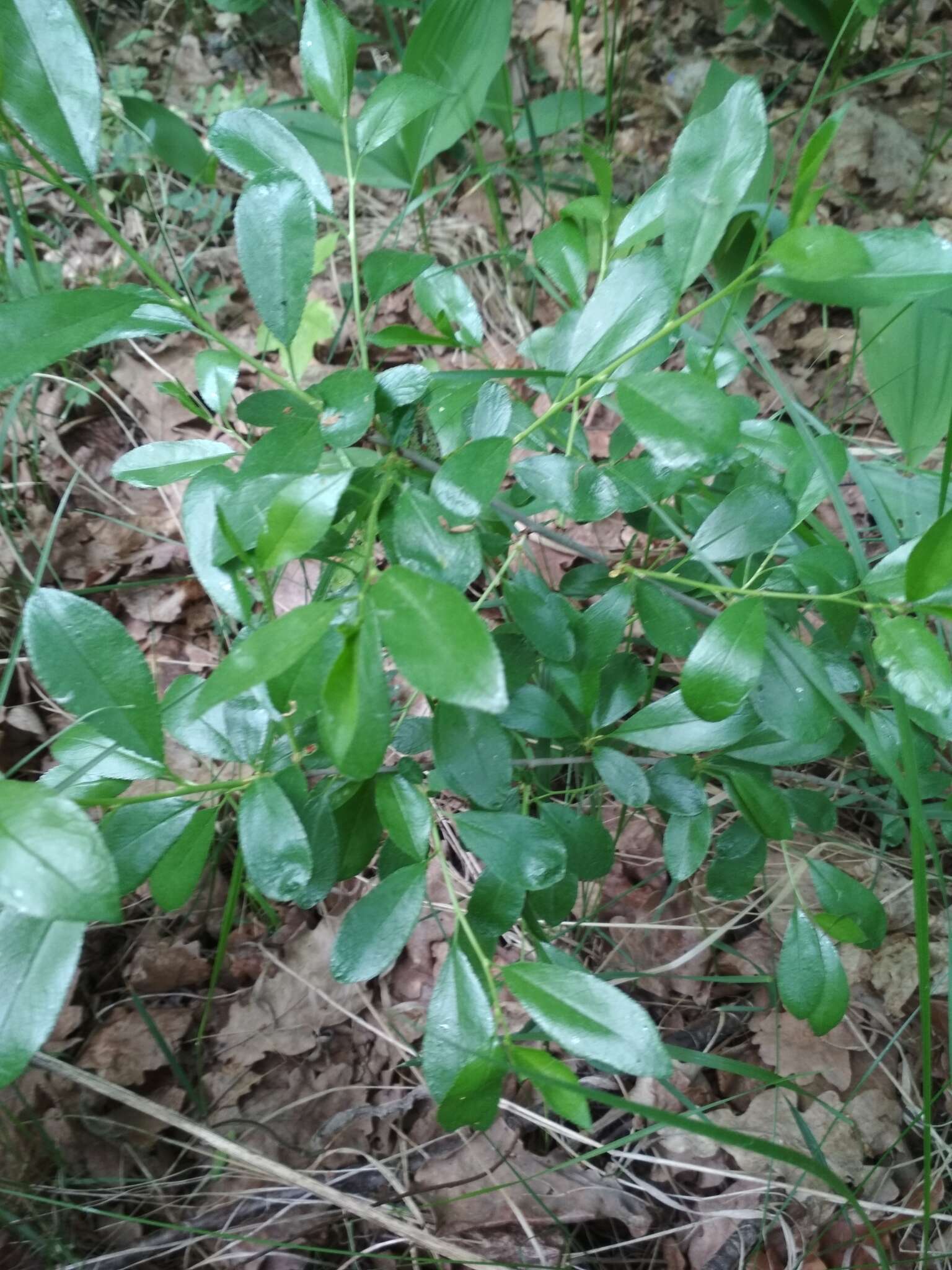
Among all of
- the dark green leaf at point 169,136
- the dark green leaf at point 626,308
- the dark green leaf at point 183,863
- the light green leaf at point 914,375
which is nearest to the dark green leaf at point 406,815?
the dark green leaf at point 183,863

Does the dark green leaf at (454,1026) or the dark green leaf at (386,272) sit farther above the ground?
the dark green leaf at (386,272)

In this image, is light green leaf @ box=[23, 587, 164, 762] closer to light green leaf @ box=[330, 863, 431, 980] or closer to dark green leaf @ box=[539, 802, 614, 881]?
light green leaf @ box=[330, 863, 431, 980]

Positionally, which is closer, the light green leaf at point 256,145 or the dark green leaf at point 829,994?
the light green leaf at point 256,145

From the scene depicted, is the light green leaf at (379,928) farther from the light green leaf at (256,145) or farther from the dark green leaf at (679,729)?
the light green leaf at (256,145)

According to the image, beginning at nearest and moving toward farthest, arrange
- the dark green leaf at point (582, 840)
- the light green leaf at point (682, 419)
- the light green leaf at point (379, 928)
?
the light green leaf at point (682, 419) < the light green leaf at point (379, 928) < the dark green leaf at point (582, 840)

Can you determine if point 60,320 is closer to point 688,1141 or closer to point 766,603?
point 766,603

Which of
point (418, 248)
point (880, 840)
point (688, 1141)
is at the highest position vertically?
point (418, 248)

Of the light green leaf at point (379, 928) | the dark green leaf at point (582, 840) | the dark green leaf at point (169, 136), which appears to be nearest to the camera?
the light green leaf at point (379, 928)

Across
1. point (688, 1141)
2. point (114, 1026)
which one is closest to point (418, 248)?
point (114, 1026)

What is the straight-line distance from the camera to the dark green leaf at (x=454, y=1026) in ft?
1.60

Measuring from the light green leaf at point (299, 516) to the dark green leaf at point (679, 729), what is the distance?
32 cm

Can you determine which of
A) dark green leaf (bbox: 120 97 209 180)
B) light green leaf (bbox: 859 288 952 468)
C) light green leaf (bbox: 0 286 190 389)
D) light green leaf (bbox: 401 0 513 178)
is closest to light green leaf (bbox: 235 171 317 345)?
light green leaf (bbox: 0 286 190 389)

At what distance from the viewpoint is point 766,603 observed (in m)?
0.66

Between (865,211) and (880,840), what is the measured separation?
1153 mm
